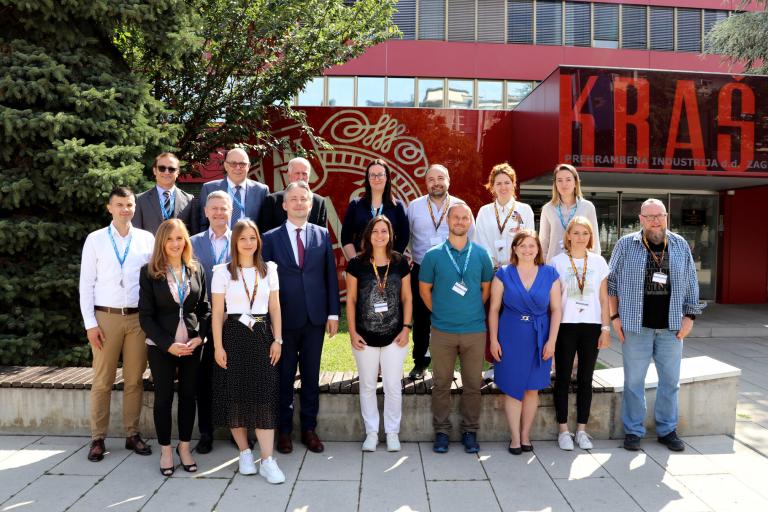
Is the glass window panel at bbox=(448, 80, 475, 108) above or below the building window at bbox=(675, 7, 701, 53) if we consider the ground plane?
below

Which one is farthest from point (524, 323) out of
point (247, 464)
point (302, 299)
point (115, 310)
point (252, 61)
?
point (252, 61)

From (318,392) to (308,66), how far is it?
244 inches

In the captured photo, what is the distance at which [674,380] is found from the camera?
165 inches

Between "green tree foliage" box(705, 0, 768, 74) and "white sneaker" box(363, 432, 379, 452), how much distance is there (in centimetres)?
1384

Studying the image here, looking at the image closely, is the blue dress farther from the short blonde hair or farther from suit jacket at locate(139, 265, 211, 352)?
suit jacket at locate(139, 265, 211, 352)

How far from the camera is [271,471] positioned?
3631 mm

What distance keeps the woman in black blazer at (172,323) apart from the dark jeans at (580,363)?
8.31 feet

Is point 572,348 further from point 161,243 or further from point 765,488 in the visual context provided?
point 161,243

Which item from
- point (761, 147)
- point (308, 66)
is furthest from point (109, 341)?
point (761, 147)

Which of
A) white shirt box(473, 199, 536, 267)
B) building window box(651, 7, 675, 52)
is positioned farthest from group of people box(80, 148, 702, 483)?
building window box(651, 7, 675, 52)

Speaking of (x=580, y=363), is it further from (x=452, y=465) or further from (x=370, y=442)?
(x=370, y=442)

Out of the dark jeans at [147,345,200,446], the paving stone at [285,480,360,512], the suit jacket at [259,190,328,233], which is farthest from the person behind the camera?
the suit jacket at [259,190,328,233]

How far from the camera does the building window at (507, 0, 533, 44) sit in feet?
57.0

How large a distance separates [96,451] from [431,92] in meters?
15.1
